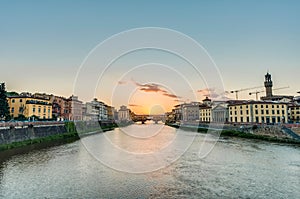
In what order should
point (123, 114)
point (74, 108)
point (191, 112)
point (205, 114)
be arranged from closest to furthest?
point (74, 108) → point (205, 114) → point (191, 112) → point (123, 114)

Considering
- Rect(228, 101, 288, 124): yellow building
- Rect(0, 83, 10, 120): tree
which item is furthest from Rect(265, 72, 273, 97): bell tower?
Rect(0, 83, 10, 120): tree

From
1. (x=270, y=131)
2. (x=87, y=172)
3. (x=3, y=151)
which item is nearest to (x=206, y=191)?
(x=87, y=172)

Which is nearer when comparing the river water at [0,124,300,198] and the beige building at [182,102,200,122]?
the river water at [0,124,300,198]

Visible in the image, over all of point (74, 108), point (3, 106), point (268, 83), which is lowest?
point (3, 106)

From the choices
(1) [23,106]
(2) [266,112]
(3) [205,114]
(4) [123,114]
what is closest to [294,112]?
(2) [266,112]

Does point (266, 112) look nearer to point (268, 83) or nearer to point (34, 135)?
point (268, 83)

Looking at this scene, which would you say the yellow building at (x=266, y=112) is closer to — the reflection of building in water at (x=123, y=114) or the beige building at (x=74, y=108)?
the beige building at (x=74, y=108)

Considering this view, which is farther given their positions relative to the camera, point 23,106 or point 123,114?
point 123,114

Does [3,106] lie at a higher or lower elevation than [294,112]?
higher

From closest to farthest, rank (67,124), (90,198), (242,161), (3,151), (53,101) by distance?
(90,198)
(242,161)
(3,151)
(67,124)
(53,101)

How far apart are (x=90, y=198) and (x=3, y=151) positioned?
1288cm

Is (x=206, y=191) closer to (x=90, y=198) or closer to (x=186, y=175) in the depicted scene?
(x=186, y=175)

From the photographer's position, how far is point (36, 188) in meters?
10.3

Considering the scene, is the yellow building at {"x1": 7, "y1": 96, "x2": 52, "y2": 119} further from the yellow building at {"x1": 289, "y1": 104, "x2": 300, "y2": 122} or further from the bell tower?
the bell tower
